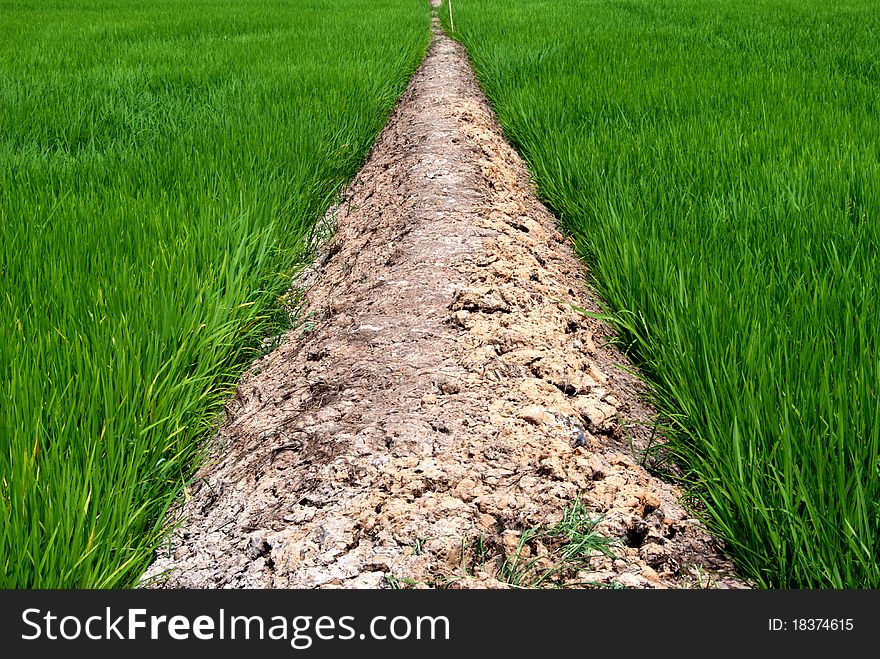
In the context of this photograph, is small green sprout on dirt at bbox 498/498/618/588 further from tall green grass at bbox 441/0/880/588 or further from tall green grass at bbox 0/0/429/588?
tall green grass at bbox 0/0/429/588

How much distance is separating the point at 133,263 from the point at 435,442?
1.03 m

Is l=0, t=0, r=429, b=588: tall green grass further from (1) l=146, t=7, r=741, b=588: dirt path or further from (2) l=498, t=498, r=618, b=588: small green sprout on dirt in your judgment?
(2) l=498, t=498, r=618, b=588: small green sprout on dirt

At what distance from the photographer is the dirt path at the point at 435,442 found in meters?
1.11

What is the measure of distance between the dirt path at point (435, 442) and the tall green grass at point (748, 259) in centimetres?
14

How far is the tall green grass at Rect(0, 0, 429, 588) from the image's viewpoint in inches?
44.3

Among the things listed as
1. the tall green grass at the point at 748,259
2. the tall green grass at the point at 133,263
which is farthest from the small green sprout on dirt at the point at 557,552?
the tall green grass at the point at 133,263

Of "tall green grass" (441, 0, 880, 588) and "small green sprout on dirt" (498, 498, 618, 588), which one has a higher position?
"tall green grass" (441, 0, 880, 588)

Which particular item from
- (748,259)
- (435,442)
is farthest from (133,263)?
(748,259)

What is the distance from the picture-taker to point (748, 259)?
1647mm

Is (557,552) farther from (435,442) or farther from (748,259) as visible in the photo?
(748,259)

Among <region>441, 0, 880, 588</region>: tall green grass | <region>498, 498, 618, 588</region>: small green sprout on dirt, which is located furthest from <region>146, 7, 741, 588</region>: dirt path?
<region>441, 0, 880, 588</region>: tall green grass

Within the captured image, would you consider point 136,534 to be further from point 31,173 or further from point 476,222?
point 31,173

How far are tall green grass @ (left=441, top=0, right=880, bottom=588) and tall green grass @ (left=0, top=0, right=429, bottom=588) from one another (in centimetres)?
103

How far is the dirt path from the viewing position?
111 cm
